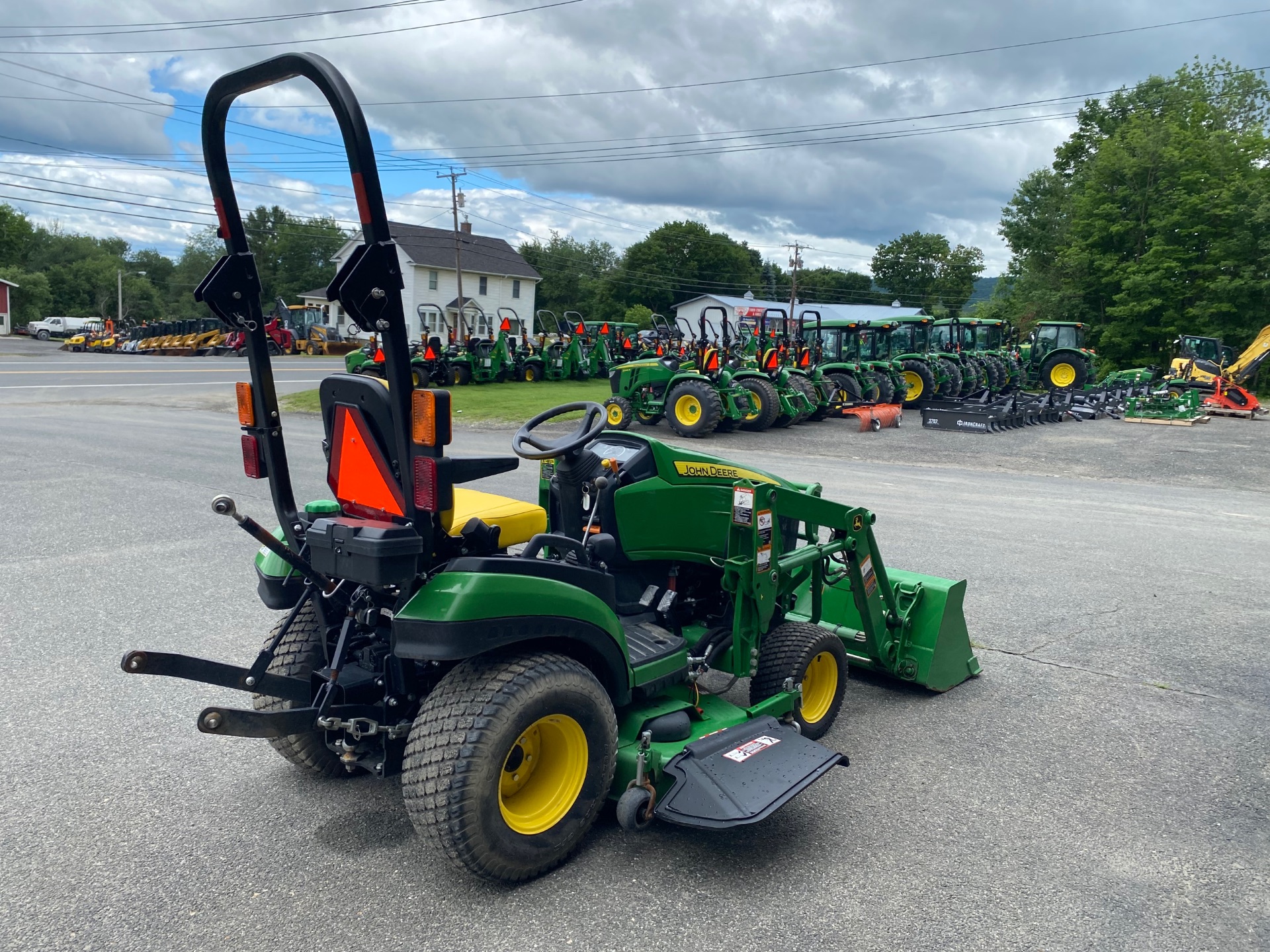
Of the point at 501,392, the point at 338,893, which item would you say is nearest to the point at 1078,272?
the point at 501,392

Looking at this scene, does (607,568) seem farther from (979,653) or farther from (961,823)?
(979,653)

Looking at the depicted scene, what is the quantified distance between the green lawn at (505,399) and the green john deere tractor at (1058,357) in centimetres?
1342

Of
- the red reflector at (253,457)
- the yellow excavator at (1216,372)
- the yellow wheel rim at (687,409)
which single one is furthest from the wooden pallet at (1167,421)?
the red reflector at (253,457)

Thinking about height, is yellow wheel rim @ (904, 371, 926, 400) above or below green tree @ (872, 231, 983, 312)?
below

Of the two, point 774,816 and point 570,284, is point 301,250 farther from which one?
point 774,816

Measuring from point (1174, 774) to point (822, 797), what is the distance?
1618 millimetres

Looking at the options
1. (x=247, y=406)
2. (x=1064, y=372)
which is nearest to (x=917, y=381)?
(x=1064, y=372)

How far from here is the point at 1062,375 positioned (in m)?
27.2

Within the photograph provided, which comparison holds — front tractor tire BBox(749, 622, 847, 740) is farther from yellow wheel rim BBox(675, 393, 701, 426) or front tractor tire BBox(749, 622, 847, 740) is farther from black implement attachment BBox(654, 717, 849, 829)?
yellow wheel rim BBox(675, 393, 701, 426)

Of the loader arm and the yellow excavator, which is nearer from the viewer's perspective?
the yellow excavator

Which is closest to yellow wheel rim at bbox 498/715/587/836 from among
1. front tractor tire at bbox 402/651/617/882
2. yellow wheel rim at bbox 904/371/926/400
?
front tractor tire at bbox 402/651/617/882

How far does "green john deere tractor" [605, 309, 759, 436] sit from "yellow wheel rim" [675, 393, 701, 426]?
0.01 meters

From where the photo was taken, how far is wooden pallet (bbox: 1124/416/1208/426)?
2059cm

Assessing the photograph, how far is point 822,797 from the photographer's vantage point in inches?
139
